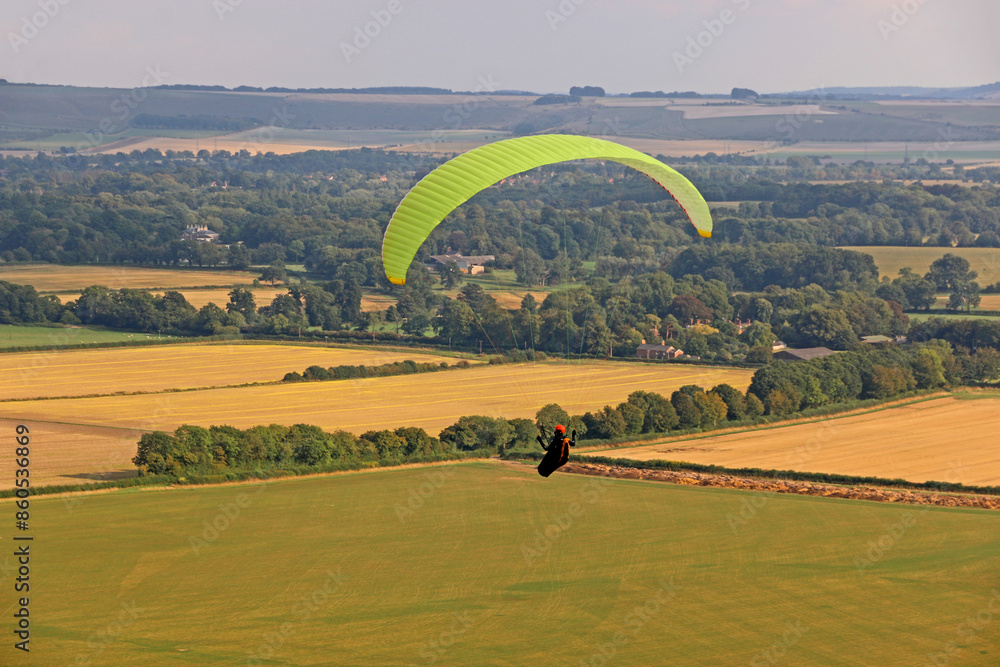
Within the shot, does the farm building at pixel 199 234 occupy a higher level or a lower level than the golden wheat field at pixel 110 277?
higher

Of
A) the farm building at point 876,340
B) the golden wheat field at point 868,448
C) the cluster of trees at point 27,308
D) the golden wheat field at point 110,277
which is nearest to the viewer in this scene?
the golden wheat field at point 868,448

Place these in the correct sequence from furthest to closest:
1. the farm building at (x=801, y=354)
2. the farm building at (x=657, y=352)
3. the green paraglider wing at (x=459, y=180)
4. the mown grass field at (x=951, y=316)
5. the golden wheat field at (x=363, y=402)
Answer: the mown grass field at (x=951, y=316), the farm building at (x=801, y=354), the farm building at (x=657, y=352), the golden wheat field at (x=363, y=402), the green paraglider wing at (x=459, y=180)

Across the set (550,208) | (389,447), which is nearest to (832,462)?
(389,447)

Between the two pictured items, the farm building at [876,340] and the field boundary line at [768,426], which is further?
the farm building at [876,340]

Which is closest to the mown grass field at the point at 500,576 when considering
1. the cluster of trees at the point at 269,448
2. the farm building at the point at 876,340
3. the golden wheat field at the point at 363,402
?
the cluster of trees at the point at 269,448

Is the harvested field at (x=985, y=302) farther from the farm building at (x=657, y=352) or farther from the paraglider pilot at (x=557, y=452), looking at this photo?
the paraglider pilot at (x=557, y=452)

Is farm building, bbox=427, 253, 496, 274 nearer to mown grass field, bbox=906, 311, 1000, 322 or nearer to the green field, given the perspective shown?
the green field

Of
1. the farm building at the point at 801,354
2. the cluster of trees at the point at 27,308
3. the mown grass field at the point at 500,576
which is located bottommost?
the mown grass field at the point at 500,576

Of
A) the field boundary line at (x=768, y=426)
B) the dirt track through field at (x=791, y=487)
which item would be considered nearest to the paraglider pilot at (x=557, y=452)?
the dirt track through field at (x=791, y=487)
